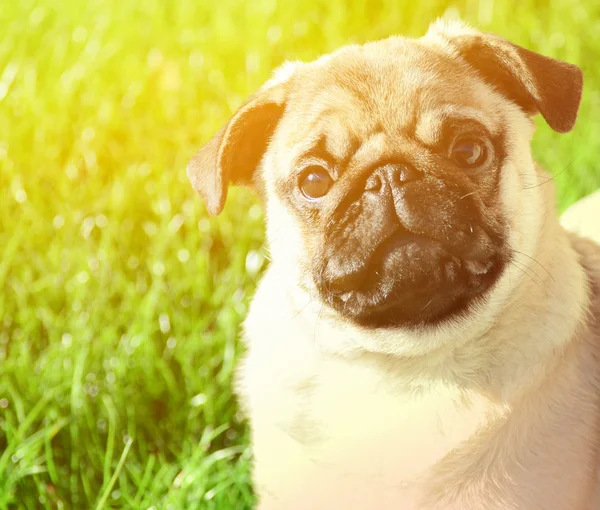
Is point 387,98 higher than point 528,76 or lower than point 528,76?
lower

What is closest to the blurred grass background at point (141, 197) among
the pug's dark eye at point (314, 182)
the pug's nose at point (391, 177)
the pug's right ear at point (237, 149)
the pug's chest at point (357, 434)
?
the pug's chest at point (357, 434)

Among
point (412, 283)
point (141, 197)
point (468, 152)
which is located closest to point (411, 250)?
point (412, 283)

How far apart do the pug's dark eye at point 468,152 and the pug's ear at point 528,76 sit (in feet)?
0.58

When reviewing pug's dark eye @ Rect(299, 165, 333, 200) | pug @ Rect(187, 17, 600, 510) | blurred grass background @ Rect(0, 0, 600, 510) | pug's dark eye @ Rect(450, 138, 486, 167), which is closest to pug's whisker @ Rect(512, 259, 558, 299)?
pug @ Rect(187, 17, 600, 510)

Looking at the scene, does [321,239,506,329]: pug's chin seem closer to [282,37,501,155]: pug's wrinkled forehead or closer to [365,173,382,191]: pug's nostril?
[365,173,382,191]: pug's nostril

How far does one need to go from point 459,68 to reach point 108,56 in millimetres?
1433

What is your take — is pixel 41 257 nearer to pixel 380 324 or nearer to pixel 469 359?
pixel 380 324

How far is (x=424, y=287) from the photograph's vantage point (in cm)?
177

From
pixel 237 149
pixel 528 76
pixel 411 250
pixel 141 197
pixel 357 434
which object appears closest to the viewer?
pixel 411 250

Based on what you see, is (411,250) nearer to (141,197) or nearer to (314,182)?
(314,182)

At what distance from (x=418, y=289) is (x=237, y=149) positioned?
647 millimetres

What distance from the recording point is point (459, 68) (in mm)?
1974

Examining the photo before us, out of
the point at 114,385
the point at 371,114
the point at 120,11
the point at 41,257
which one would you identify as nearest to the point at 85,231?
the point at 41,257

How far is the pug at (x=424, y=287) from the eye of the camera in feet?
5.81
